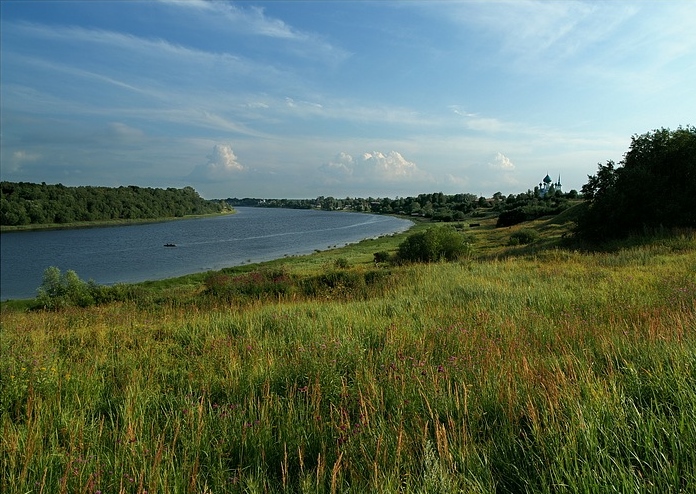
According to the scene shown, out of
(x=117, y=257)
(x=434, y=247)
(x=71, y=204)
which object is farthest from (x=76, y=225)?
(x=434, y=247)

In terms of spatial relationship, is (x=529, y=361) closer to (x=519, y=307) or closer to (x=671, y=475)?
(x=671, y=475)

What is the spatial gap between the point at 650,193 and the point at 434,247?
15.8m

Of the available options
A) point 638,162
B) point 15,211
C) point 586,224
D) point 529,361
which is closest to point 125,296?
point 529,361

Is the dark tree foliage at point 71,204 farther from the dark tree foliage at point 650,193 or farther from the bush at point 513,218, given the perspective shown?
the dark tree foliage at point 650,193

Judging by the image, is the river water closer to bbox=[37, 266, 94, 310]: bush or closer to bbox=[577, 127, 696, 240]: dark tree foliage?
bbox=[37, 266, 94, 310]: bush

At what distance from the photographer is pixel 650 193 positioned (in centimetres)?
2600

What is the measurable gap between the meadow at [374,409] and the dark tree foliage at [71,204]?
5881 inches

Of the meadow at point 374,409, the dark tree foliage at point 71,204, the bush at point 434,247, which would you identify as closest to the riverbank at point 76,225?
the dark tree foliage at point 71,204

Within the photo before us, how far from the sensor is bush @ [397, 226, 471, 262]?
35.4m

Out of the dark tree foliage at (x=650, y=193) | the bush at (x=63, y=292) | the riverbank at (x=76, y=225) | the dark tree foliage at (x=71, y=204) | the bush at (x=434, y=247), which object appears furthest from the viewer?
the dark tree foliage at (x=71, y=204)

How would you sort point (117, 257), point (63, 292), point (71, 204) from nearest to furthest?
point (63, 292), point (117, 257), point (71, 204)

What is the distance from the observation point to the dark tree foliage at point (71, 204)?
124m

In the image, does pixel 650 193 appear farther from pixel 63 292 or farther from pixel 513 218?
pixel 513 218

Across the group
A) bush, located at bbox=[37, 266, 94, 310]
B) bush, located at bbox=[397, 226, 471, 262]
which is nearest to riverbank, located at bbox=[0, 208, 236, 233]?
bush, located at bbox=[37, 266, 94, 310]
